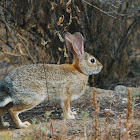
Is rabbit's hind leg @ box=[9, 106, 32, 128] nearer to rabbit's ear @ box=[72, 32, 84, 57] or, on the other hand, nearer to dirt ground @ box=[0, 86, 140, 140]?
dirt ground @ box=[0, 86, 140, 140]

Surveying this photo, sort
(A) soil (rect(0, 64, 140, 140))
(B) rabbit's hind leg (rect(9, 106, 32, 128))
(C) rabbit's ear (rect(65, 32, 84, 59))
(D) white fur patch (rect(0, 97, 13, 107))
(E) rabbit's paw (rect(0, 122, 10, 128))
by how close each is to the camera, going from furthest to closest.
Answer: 1. (C) rabbit's ear (rect(65, 32, 84, 59))
2. (E) rabbit's paw (rect(0, 122, 10, 128))
3. (B) rabbit's hind leg (rect(9, 106, 32, 128))
4. (D) white fur patch (rect(0, 97, 13, 107))
5. (A) soil (rect(0, 64, 140, 140))

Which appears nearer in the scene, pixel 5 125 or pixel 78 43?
pixel 5 125

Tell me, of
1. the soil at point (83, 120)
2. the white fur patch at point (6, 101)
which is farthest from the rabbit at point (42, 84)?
the soil at point (83, 120)

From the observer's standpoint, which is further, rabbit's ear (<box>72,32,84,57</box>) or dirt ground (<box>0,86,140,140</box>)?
rabbit's ear (<box>72,32,84,57</box>)

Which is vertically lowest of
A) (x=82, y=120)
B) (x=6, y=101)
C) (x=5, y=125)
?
(x=5, y=125)

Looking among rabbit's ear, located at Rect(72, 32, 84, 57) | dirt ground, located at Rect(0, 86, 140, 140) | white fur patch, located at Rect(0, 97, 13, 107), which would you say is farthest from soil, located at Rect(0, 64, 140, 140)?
rabbit's ear, located at Rect(72, 32, 84, 57)

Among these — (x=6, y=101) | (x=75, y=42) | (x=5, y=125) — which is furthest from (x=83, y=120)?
(x=75, y=42)

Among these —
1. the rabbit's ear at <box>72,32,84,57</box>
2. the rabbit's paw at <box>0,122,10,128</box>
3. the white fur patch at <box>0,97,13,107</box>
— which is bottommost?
the rabbit's paw at <box>0,122,10,128</box>

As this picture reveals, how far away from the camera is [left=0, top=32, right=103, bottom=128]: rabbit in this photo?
4113 mm

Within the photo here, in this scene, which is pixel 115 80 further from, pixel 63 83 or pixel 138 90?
pixel 63 83

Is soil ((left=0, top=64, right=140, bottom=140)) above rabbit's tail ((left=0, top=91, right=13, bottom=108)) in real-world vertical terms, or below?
below

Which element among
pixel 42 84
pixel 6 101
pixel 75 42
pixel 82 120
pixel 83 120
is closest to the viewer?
pixel 83 120

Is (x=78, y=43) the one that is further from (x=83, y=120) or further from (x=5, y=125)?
(x=83, y=120)

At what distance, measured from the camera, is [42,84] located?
433 cm
